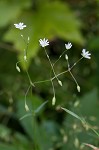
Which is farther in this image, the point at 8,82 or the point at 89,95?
the point at 8,82

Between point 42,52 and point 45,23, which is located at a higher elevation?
point 45,23

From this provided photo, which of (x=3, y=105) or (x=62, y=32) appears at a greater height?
(x=62, y=32)

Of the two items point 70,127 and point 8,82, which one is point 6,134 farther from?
point 8,82

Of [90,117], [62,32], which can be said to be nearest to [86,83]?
[62,32]

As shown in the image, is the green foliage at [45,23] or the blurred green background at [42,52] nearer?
the blurred green background at [42,52]

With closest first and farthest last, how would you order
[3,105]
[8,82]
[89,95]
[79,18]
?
[89,95], [3,105], [8,82], [79,18]

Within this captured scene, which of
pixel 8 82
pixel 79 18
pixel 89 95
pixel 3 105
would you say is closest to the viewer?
pixel 89 95

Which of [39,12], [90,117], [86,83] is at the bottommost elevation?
[86,83]

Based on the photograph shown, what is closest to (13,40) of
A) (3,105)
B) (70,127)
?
(3,105)

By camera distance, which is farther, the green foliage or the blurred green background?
the green foliage

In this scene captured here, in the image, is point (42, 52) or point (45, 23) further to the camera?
point (42, 52)
